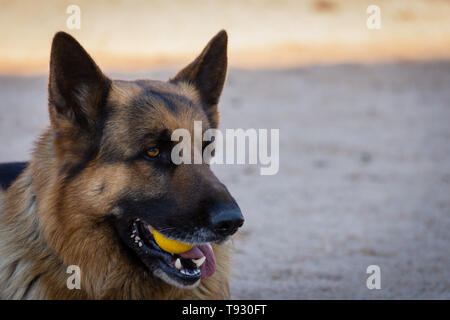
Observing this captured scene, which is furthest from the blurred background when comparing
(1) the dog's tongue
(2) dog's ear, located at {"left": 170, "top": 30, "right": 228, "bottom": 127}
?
(2) dog's ear, located at {"left": 170, "top": 30, "right": 228, "bottom": 127}

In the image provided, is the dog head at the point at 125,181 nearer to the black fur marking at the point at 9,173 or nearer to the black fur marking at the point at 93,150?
the black fur marking at the point at 93,150

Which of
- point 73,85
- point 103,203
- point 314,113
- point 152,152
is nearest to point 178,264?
point 103,203

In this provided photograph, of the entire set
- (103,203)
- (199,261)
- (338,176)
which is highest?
(103,203)

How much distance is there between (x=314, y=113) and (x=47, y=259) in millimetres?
8133

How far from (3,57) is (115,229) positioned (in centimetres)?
1137

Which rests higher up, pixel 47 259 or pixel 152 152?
pixel 152 152

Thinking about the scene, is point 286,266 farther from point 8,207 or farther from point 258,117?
point 258,117

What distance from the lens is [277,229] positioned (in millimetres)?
6953

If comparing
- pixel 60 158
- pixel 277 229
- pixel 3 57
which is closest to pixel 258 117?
pixel 277 229

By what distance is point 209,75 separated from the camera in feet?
15.4

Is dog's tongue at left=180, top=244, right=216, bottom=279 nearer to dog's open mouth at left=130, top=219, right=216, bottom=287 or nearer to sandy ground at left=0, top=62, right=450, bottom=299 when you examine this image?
dog's open mouth at left=130, top=219, right=216, bottom=287

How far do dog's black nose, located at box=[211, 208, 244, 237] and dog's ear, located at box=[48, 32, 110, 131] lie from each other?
981mm

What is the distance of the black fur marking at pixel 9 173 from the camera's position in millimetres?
4449

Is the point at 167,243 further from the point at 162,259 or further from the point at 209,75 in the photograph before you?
the point at 209,75
